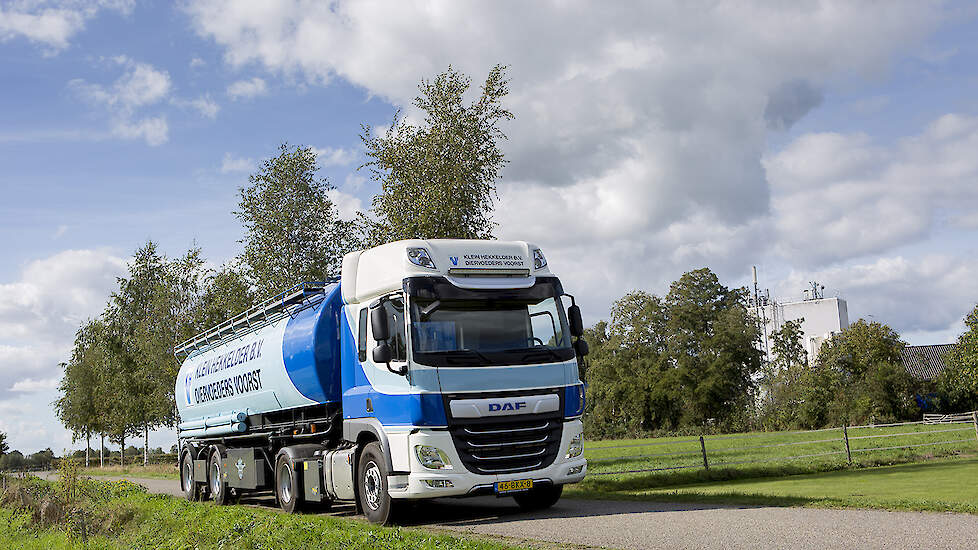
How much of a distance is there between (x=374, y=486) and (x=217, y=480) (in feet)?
27.8

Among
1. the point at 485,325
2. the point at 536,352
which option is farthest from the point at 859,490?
the point at 485,325

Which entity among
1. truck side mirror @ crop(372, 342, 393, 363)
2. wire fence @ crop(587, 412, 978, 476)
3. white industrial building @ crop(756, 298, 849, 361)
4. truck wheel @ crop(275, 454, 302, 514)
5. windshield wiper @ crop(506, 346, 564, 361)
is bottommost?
wire fence @ crop(587, 412, 978, 476)

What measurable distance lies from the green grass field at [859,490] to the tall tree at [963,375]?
2941 centimetres

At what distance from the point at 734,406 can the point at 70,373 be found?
48.9m

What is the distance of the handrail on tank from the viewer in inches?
661

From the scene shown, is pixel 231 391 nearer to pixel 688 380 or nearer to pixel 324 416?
pixel 324 416

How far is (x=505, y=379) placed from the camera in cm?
1344

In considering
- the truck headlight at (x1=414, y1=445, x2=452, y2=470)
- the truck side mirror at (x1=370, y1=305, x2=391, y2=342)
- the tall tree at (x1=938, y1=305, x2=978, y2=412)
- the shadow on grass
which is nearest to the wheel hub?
the truck headlight at (x1=414, y1=445, x2=452, y2=470)

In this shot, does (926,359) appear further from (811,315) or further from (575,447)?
(575,447)

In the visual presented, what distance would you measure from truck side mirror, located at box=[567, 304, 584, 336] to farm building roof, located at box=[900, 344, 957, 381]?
71.6m

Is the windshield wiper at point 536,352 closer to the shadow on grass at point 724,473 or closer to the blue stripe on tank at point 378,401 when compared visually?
the blue stripe on tank at point 378,401

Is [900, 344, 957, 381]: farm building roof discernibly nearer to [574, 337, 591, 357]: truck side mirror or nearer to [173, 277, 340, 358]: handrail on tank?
[173, 277, 340, 358]: handrail on tank

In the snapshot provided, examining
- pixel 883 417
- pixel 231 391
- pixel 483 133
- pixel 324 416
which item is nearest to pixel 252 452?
pixel 231 391

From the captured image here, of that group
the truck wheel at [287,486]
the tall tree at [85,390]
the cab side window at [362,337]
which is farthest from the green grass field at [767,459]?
the tall tree at [85,390]
